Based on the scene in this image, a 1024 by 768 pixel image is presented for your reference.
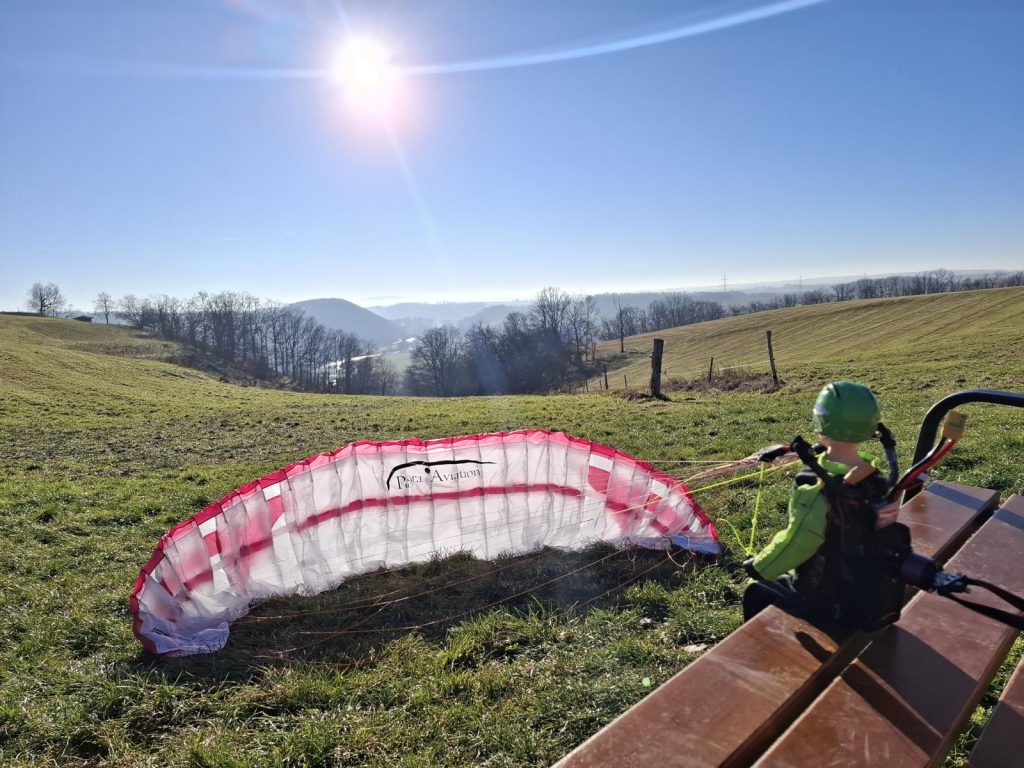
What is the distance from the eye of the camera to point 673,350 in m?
73.1

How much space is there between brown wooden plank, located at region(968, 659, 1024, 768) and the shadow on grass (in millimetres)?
2843

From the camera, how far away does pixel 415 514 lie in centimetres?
643

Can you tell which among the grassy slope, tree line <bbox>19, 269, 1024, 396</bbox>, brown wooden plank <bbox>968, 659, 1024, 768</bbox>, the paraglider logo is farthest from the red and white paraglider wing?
tree line <bbox>19, 269, 1024, 396</bbox>

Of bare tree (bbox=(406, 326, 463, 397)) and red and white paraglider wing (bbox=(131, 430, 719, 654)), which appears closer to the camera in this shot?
red and white paraglider wing (bbox=(131, 430, 719, 654))

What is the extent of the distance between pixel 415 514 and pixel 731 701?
4.45 m

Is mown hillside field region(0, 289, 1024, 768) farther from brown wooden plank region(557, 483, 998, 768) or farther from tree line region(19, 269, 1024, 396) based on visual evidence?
tree line region(19, 269, 1024, 396)

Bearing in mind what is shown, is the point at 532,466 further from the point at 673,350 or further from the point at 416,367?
the point at 416,367

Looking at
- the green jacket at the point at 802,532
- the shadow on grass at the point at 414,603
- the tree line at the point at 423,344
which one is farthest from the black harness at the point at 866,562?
the tree line at the point at 423,344

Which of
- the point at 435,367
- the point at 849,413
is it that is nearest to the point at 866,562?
the point at 849,413

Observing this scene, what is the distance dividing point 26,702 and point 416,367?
10362cm

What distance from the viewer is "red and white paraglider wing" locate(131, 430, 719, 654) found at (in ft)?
18.5

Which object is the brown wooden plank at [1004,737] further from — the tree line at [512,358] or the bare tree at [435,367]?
the bare tree at [435,367]

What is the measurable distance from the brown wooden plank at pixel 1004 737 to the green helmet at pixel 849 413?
131cm

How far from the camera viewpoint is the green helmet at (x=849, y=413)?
9.18ft
